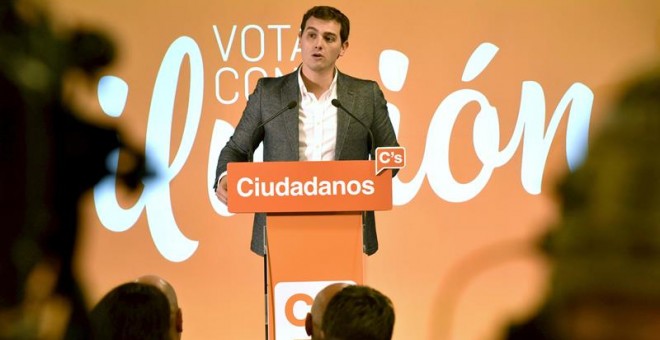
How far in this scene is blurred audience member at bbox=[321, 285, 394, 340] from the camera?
1.70 meters

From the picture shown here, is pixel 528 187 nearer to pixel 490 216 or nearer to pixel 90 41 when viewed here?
pixel 490 216

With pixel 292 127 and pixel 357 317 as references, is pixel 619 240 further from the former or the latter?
pixel 292 127

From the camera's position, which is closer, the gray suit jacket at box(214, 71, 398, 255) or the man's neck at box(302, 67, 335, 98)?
the gray suit jacket at box(214, 71, 398, 255)

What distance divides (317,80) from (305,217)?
1.18 meters

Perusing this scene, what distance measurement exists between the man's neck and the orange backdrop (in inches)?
50.5

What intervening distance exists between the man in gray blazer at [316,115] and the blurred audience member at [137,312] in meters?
2.23

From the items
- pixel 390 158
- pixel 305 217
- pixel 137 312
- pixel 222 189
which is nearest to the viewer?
pixel 137 312

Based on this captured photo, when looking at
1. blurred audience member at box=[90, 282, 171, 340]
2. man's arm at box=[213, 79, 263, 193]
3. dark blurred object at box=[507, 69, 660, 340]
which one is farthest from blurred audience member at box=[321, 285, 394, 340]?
man's arm at box=[213, 79, 263, 193]

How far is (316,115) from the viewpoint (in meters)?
4.00

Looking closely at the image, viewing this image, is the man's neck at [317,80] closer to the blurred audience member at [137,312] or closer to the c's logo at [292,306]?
the c's logo at [292,306]

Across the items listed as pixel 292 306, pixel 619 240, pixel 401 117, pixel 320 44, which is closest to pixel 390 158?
pixel 292 306

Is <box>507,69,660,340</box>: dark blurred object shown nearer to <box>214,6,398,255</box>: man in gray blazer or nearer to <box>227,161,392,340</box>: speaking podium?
<box>227,161,392,340</box>: speaking podium

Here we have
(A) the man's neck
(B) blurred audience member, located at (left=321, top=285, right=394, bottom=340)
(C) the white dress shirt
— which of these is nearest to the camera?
(B) blurred audience member, located at (left=321, top=285, right=394, bottom=340)

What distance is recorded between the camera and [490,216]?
5.51 meters
